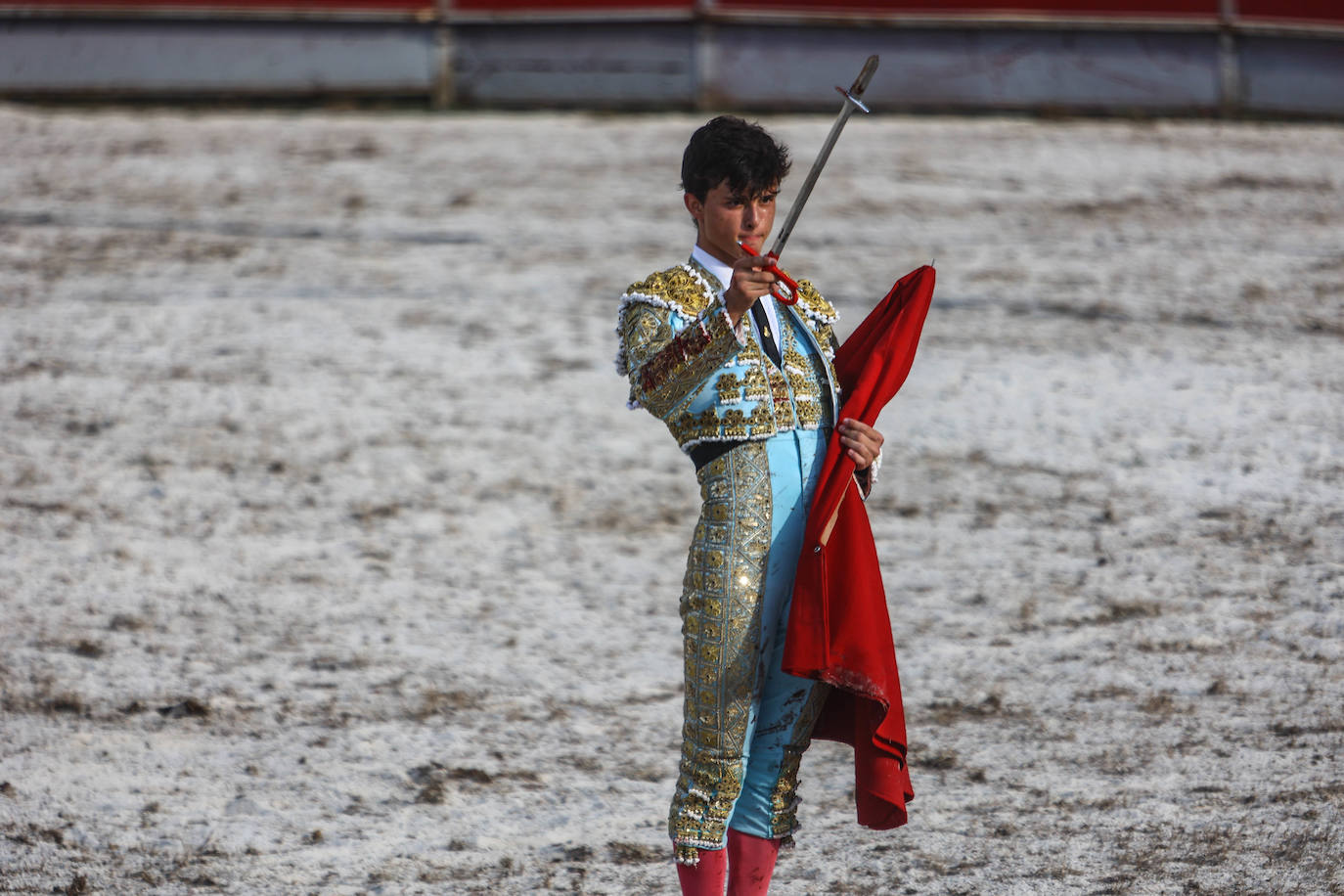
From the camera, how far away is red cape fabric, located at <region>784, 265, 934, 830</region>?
2.47 metres

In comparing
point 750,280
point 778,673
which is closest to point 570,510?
point 778,673

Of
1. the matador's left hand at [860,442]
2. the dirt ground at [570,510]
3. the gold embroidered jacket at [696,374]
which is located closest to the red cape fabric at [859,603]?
the matador's left hand at [860,442]

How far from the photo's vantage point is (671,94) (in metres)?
10.6

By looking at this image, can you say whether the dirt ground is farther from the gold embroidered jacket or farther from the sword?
the sword

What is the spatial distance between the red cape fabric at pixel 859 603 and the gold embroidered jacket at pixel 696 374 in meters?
0.12

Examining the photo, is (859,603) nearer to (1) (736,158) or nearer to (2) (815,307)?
(2) (815,307)

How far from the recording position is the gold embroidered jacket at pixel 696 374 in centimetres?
246

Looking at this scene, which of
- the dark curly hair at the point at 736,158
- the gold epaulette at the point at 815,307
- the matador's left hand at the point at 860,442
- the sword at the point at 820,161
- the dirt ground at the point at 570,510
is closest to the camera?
the sword at the point at 820,161

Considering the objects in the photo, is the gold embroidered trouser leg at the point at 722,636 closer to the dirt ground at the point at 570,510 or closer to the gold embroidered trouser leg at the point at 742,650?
the gold embroidered trouser leg at the point at 742,650

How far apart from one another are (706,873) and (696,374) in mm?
976

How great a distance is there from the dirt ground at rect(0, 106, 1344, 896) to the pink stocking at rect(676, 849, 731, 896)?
757 millimetres

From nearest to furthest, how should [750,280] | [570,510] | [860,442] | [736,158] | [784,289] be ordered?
[750,280]
[736,158]
[860,442]
[784,289]
[570,510]

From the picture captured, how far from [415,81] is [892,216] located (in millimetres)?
4241

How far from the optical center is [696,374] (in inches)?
96.1
